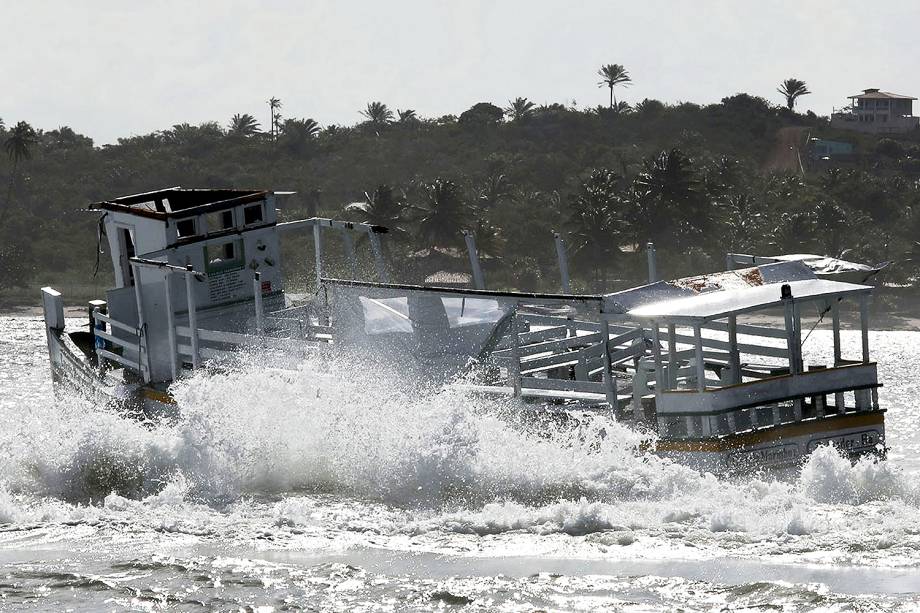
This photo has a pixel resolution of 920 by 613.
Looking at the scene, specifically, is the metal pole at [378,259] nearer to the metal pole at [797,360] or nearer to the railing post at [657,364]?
the railing post at [657,364]

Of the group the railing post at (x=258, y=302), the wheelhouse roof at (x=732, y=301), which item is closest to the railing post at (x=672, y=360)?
the wheelhouse roof at (x=732, y=301)

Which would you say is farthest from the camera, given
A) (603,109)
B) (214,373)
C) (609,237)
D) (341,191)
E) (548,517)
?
(603,109)

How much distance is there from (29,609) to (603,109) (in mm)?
113329

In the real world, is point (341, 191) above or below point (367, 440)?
above

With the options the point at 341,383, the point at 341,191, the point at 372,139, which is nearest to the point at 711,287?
the point at 341,383

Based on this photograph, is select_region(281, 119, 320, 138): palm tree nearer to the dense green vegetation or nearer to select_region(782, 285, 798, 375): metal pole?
the dense green vegetation

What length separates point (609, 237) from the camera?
72188mm

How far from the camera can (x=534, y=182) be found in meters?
97.4

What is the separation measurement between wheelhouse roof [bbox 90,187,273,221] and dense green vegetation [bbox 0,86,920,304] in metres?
35.3

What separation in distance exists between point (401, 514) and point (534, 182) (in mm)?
84115

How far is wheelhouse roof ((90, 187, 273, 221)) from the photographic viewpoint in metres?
21.6

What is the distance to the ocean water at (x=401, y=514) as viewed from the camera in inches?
448

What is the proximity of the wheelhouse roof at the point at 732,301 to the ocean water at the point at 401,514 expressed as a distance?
1.57 m

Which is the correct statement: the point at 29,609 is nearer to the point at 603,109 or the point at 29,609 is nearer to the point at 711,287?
the point at 711,287
